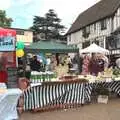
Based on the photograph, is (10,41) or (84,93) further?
(10,41)

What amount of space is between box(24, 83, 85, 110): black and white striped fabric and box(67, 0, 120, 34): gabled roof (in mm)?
30081

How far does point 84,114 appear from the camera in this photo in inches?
467

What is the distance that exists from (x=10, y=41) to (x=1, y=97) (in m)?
6.52

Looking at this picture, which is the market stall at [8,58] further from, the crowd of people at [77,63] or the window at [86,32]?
the window at [86,32]

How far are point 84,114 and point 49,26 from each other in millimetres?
67566

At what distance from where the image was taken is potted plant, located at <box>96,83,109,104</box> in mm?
14371

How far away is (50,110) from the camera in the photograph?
12633 millimetres

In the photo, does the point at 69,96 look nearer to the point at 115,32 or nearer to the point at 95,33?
the point at 115,32

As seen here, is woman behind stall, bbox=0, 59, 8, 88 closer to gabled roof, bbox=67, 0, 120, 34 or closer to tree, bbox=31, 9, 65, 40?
gabled roof, bbox=67, 0, 120, 34

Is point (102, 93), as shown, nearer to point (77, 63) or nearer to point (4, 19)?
point (77, 63)

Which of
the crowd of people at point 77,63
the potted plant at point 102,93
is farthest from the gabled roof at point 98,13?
the potted plant at point 102,93

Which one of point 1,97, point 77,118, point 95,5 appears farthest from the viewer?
point 95,5

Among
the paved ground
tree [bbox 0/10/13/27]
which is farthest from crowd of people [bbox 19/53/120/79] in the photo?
tree [bbox 0/10/13/27]

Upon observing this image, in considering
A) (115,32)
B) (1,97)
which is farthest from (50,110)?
(115,32)
